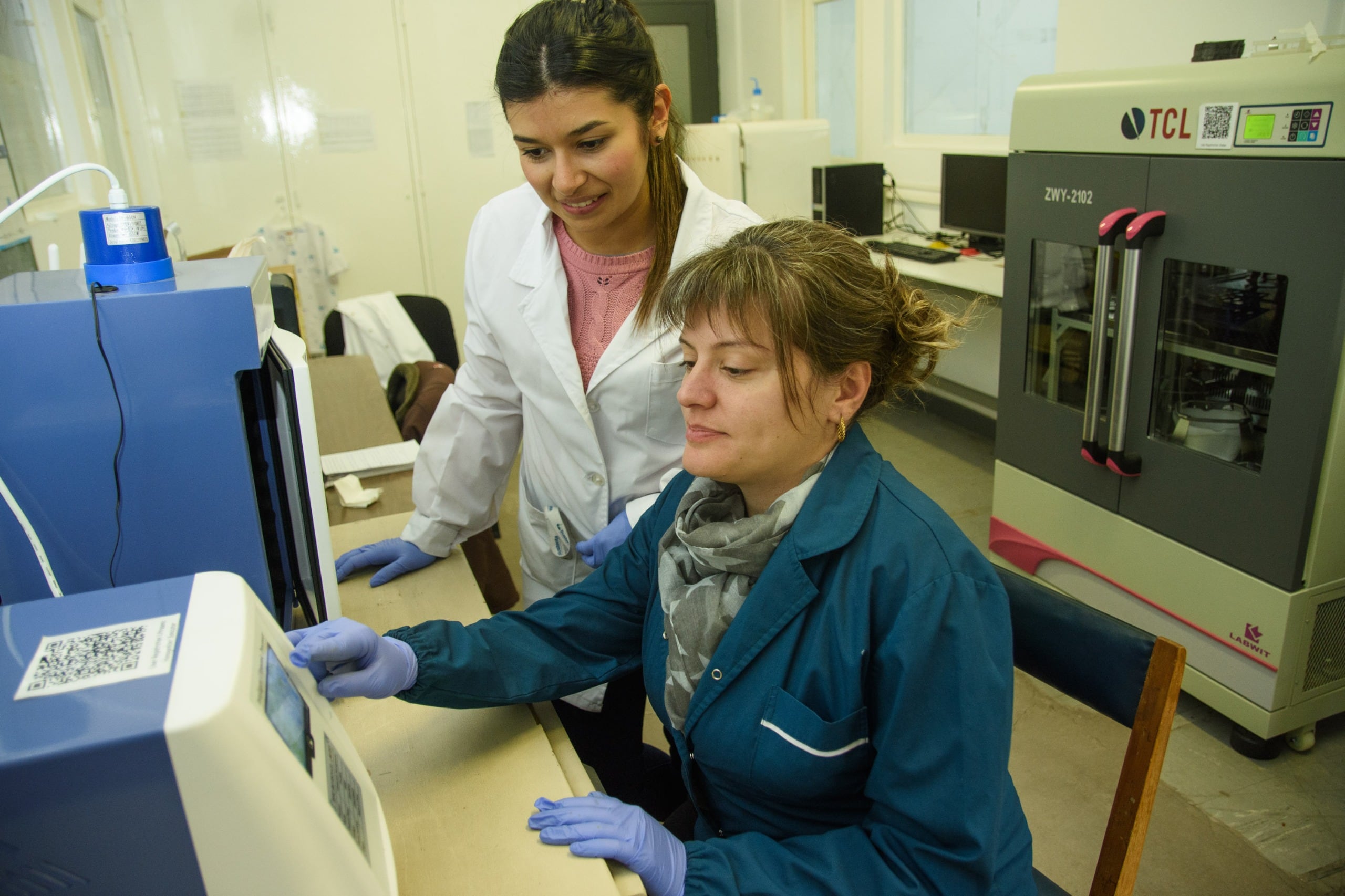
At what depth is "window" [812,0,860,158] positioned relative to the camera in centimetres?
481

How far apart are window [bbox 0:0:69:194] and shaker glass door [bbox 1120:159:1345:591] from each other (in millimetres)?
2591

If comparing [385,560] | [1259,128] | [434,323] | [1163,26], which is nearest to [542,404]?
[385,560]

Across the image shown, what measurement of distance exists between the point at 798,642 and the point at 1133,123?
67.5 inches

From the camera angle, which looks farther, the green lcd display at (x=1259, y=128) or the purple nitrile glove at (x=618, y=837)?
the green lcd display at (x=1259, y=128)

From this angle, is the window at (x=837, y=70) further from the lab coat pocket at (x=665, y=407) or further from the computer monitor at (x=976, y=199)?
the lab coat pocket at (x=665, y=407)

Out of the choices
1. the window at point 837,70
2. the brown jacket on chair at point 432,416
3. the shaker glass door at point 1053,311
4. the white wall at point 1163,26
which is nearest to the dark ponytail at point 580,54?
the brown jacket on chair at point 432,416

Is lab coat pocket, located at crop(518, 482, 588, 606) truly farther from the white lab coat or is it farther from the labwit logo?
the labwit logo

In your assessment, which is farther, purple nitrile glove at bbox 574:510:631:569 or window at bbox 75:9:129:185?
window at bbox 75:9:129:185

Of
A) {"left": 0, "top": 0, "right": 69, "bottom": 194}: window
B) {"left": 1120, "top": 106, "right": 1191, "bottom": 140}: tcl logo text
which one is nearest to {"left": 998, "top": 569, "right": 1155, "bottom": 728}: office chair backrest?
{"left": 1120, "top": 106, "right": 1191, "bottom": 140}: tcl logo text

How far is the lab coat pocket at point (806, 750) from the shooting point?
916mm

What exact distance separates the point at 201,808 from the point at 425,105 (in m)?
4.77

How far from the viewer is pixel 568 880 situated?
2.66 feet

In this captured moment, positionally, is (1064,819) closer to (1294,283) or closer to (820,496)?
(1294,283)

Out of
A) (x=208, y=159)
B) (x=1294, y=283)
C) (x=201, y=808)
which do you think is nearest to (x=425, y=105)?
(x=208, y=159)
